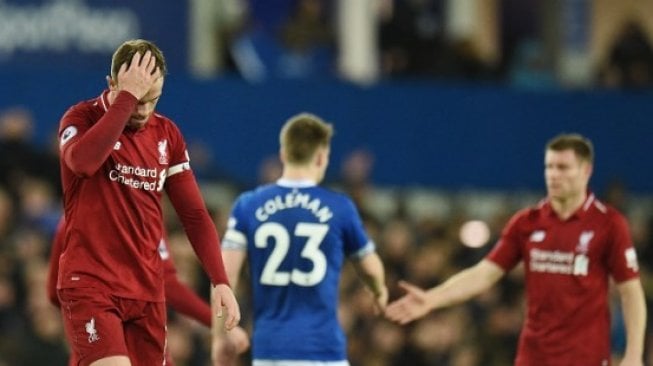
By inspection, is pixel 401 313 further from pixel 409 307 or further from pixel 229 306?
pixel 229 306

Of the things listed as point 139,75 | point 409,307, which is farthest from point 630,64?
point 139,75

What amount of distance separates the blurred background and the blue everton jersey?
376 cm

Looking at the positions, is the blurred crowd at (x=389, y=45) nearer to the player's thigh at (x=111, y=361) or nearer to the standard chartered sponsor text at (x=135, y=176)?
the standard chartered sponsor text at (x=135, y=176)

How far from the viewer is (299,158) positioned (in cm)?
975

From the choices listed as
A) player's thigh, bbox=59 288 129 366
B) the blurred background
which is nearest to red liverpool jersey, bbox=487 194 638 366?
player's thigh, bbox=59 288 129 366

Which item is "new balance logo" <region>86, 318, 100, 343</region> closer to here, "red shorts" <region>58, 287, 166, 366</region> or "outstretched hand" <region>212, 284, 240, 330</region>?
"red shorts" <region>58, 287, 166, 366</region>

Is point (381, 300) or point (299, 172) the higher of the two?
point (299, 172)

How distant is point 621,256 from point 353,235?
150cm

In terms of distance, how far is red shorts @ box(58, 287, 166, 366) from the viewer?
26.2 ft

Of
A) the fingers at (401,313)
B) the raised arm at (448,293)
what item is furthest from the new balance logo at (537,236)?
the fingers at (401,313)

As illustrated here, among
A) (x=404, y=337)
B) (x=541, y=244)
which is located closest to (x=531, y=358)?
(x=541, y=244)

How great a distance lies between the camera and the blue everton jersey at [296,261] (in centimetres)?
966

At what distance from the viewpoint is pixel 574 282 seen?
9969 mm

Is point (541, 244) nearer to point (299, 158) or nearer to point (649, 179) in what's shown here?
point (299, 158)
